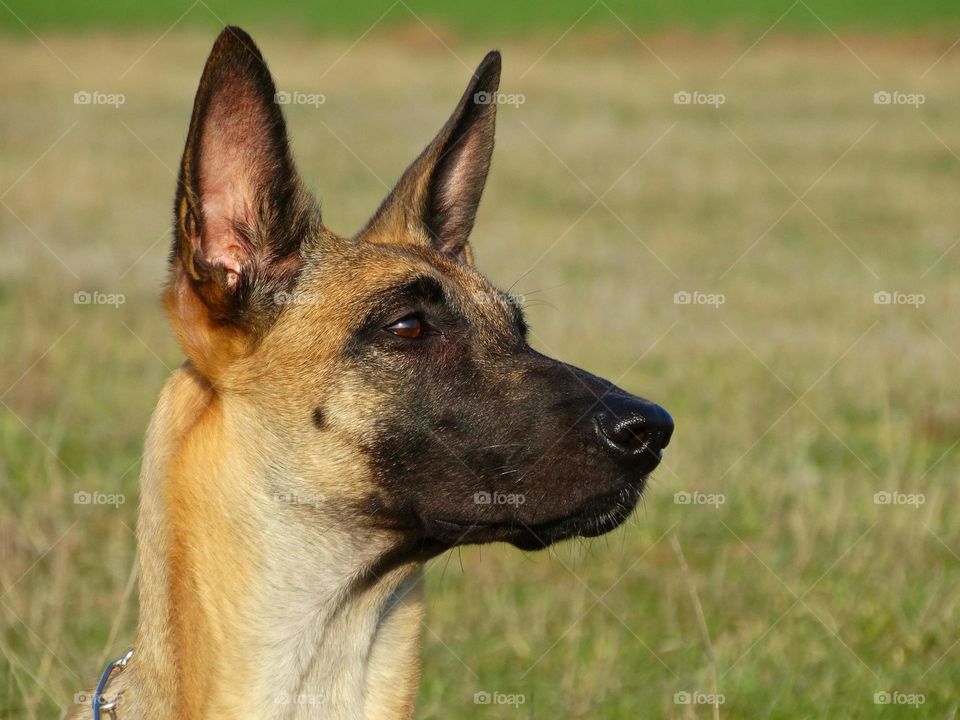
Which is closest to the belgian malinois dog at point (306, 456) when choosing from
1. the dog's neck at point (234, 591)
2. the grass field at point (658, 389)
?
the dog's neck at point (234, 591)

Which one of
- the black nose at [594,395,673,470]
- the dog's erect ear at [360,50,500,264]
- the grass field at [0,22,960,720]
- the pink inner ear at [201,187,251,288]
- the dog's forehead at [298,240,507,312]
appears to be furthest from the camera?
the grass field at [0,22,960,720]

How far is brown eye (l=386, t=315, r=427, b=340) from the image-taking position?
170 inches

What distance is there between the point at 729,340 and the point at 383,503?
9.06m

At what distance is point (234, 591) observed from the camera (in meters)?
4.06

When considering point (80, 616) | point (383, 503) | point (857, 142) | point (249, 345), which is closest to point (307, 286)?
point (249, 345)

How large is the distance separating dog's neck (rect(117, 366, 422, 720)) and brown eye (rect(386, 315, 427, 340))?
0.62 m

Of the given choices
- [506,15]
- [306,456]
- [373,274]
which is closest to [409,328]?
[373,274]

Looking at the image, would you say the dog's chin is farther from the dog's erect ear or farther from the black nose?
the dog's erect ear

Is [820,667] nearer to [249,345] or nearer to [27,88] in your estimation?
[249,345]

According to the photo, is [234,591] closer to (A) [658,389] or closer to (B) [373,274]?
(B) [373,274]

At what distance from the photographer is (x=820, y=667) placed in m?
6.08

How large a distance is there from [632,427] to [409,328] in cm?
85

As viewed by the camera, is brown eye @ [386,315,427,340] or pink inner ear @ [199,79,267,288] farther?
brown eye @ [386,315,427,340]

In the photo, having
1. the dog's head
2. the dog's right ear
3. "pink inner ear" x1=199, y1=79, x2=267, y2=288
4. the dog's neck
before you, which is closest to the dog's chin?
the dog's head
